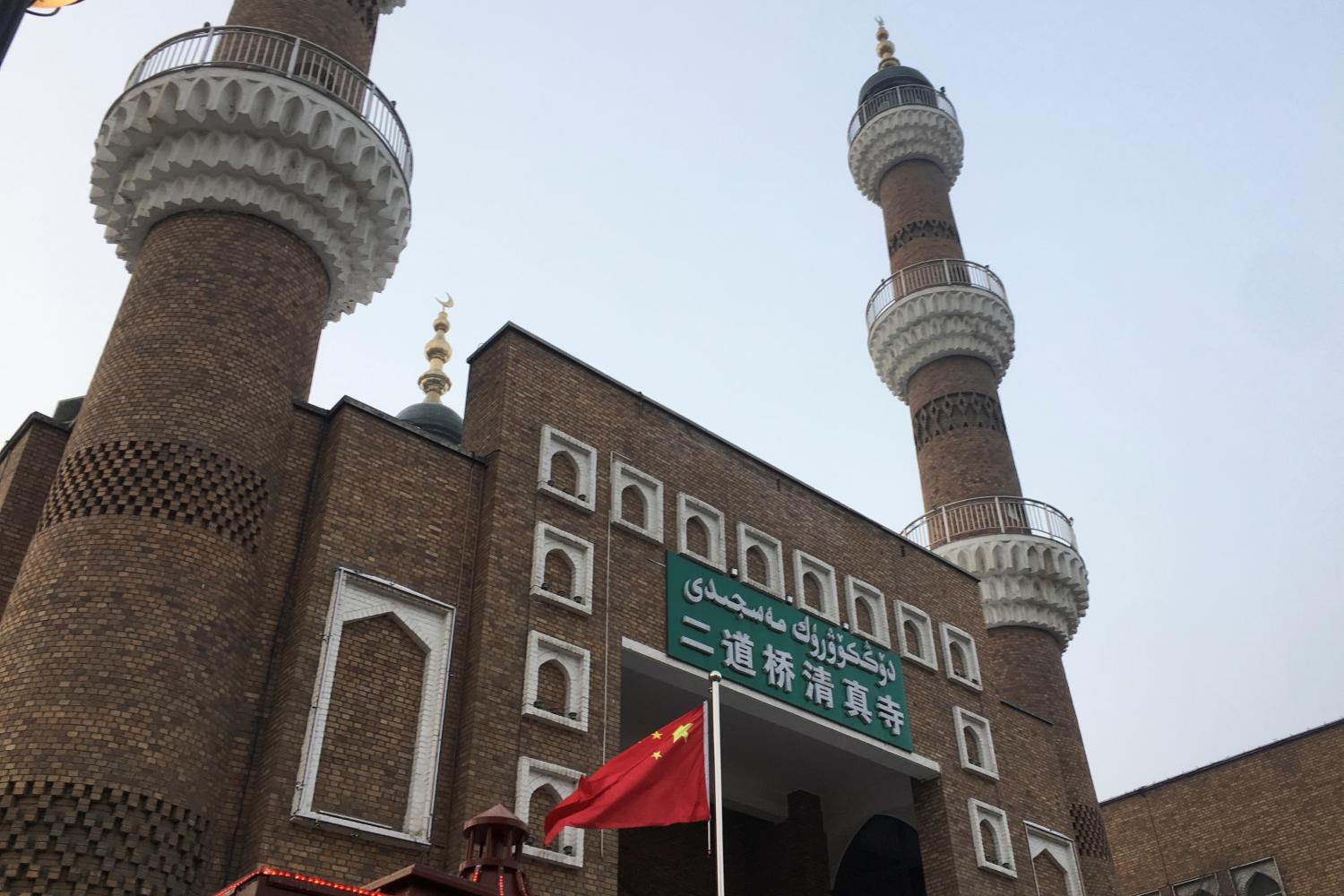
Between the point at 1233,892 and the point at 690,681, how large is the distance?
16017 mm

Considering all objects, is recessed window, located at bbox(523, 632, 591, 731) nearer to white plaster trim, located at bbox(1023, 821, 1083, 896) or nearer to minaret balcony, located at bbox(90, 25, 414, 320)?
minaret balcony, located at bbox(90, 25, 414, 320)

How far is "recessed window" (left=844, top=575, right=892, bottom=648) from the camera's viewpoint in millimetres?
17438

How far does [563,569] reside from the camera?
14.0 meters

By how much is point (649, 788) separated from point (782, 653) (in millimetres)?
5795

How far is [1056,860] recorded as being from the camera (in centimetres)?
1838

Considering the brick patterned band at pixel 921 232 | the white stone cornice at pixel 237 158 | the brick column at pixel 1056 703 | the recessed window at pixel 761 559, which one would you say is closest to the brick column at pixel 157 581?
the white stone cornice at pixel 237 158

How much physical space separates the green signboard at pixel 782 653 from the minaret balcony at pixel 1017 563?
22.3ft

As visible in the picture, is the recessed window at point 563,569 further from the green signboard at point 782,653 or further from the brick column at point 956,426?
the brick column at point 956,426

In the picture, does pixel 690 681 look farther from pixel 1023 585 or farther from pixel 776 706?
pixel 1023 585

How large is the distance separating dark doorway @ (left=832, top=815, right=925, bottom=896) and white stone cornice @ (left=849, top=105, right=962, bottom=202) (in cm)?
1844

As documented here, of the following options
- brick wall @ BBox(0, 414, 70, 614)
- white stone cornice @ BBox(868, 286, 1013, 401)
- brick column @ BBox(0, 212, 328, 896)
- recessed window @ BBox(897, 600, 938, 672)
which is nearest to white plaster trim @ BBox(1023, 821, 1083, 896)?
recessed window @ BBox(897, 600, 938, 672)

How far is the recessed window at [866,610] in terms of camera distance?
17.4 meters

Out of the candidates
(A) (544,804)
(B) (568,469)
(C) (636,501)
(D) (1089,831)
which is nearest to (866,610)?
(C) (636,501)

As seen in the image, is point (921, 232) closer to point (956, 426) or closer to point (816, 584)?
point (956, 426)
